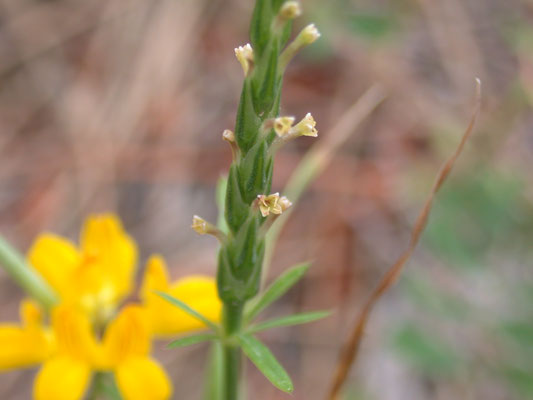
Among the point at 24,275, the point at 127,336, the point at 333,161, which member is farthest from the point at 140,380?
the point at 333,161

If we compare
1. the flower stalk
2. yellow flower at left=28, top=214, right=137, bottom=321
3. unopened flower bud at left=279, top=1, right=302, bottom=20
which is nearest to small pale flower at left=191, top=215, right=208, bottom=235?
the flower stalk

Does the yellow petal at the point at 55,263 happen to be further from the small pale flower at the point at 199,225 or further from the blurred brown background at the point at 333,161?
the blurred brown background at the point at 333,161

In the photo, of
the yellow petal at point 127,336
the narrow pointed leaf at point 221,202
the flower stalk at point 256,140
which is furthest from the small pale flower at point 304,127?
the yellow petal at point 127,336

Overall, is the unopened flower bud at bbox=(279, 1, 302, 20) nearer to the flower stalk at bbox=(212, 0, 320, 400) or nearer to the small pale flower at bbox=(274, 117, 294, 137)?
the flower stalk at bbox=(212, 0, 320, 400)

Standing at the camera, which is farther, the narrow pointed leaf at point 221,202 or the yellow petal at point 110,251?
the yellow petal at point 110,251

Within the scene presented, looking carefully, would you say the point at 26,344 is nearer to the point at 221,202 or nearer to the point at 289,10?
the point at 221,202
